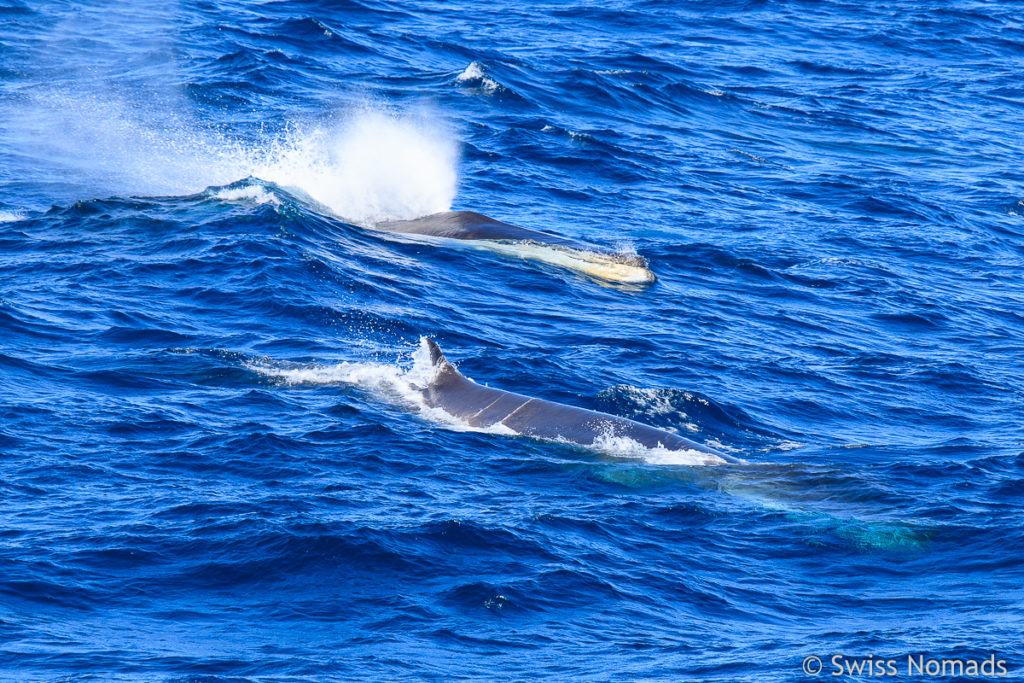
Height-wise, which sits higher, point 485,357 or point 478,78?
point 478,78

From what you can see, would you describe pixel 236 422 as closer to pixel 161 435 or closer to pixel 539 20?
pixel 161 435

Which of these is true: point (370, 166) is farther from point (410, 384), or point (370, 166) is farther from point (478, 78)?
point (410, 384)

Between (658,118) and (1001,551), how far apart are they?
Answer: 2818 cm

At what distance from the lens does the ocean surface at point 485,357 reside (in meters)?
13.6

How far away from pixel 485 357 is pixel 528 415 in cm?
352

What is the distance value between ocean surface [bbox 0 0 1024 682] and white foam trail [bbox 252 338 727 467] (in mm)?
130

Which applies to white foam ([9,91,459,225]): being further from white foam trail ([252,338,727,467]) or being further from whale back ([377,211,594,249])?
white foam trail ([252,338,727,467])

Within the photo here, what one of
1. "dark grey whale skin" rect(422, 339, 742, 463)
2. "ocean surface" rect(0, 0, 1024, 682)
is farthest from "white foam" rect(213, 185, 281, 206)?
"dark grey whale skin" rect(422, 339, 742, 463)

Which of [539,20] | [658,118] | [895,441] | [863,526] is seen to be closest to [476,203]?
[658,118]

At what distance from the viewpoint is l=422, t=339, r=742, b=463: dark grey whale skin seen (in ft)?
60.2

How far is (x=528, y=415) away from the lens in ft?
62.7

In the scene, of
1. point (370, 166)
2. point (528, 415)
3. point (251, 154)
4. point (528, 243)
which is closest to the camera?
point (528, 415)

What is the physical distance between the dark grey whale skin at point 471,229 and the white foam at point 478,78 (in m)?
13.1

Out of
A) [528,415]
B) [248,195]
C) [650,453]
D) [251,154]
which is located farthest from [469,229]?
[650,453]
